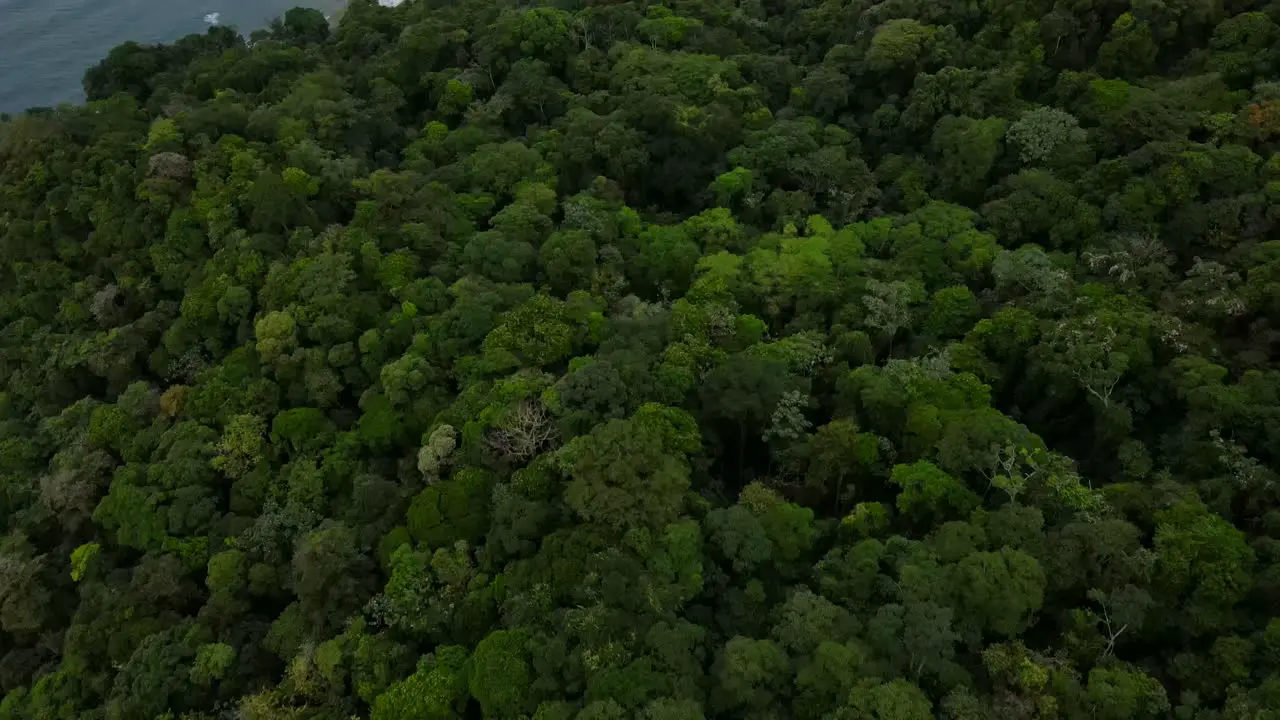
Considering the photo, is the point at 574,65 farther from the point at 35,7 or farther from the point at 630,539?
the point at 35,7

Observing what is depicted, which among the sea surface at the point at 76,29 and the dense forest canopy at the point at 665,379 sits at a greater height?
the sea surface at the point at 76,29

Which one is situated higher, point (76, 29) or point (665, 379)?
point (76, 29)

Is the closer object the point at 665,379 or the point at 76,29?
the point at 665,379

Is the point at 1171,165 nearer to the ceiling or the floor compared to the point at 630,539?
nearer to the ceiling

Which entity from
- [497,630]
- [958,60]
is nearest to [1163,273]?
[958,60]

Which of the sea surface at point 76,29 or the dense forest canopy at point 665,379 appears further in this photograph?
the sea surface at point 76,29
